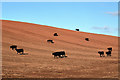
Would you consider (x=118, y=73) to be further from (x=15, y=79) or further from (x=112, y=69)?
(x=15, y=79)

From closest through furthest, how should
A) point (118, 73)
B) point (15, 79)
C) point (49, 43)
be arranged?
point (15, 79) → point (118, 73) → point (49, 43)

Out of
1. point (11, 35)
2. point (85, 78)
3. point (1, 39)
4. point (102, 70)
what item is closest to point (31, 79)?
point (85, 78)

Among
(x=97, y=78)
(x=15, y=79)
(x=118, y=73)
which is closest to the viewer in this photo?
(x=15, y=79)

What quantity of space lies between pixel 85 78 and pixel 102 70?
16.5 feet

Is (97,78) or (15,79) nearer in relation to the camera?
(15,79)

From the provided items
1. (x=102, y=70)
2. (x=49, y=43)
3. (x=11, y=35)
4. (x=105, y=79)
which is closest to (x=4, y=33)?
(x=11, y=35)

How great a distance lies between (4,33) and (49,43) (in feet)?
40.2

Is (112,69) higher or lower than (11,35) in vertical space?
lower

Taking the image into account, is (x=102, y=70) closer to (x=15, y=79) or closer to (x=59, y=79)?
(x=59, y=79)

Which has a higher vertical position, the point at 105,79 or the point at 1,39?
the point at 1,39

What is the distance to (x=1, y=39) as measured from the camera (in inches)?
1967

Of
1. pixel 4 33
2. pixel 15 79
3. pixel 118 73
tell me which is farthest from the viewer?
pixel 4 33

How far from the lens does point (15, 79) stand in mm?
16969

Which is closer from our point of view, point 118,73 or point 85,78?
point 85,78
